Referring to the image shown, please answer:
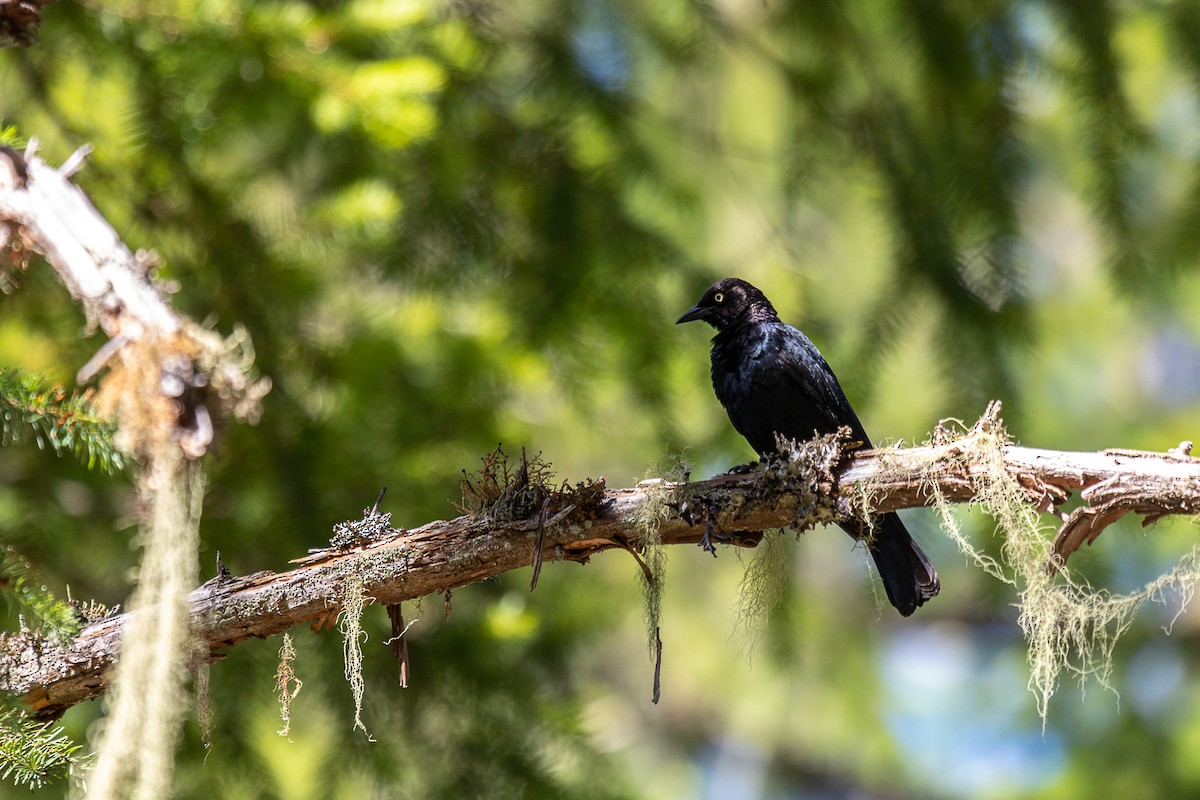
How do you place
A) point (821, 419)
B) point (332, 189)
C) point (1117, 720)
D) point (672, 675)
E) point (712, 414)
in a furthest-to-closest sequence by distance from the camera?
point (672, 675) < point (1117, 720) < point (712, 414) < point (332, 189) < point (821, 419)

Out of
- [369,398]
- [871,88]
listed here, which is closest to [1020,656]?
[871,88]

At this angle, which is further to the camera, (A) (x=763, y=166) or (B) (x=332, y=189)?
(A) (x=763, y=166)

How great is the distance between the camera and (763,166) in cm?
750

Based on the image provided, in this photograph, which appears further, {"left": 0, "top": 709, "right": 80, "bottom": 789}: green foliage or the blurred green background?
the blurred green background

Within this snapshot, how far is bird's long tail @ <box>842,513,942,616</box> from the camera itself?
3.38 metres

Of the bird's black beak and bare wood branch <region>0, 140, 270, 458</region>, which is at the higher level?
the bird's black beak

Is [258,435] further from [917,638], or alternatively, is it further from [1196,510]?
[917,638]

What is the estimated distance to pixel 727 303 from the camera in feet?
14.4

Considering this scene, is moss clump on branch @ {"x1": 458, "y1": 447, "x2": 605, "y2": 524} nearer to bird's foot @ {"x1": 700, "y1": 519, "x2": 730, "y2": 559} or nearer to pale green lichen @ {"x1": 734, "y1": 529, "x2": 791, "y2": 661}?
bird's foot @ {"x1": 700, "y1": 519, "x2": 730, "y2": 559}

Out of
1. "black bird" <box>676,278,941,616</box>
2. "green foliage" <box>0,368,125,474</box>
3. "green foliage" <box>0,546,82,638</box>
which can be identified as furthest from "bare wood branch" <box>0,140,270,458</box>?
"black bird" <box>676,278,941,616</box>

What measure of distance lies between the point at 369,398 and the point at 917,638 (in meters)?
6.04

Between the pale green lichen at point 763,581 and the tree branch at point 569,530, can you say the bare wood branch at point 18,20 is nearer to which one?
the tree branch at point 569,530

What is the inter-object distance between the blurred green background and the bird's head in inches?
14.8

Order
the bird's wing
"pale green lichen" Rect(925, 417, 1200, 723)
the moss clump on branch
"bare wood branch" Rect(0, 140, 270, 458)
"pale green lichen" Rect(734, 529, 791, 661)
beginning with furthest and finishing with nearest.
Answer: the bird's wing < "pale green lichen" Rect(734, 529, 791, 661) < the moss clump on branch < "pale green lichen" Rect(925, 417, 1200, 723) < "bare wood branch" Rect(0, 140, 270, 458)
